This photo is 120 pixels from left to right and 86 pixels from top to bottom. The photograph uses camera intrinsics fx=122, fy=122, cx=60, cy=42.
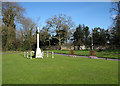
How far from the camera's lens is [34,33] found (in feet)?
137

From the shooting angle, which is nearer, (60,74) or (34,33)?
(60,74)

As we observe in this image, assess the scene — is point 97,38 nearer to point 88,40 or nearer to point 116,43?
point 88,40

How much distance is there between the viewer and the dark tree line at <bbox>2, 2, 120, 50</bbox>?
112 feet

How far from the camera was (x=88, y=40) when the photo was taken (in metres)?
48.2

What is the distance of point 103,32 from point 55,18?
18877 mm

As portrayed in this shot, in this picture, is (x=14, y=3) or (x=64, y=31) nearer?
(x=14, y=3)

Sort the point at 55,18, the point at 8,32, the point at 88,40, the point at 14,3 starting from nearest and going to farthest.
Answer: the point at 8,32
the point at 14,3
the point at 55,18
the point at 88,40

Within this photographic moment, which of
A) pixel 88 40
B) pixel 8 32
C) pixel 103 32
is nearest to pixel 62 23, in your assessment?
pixel 88 40

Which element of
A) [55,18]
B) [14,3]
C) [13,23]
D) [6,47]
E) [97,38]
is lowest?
[6,47]

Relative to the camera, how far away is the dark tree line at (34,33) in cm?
3425

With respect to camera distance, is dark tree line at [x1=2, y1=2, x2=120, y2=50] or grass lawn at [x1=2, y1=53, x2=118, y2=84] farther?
dark tree line at [x1=2, y1=2, x2=120, y2=50]

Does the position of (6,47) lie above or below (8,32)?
below

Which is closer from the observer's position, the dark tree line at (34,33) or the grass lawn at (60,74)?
the grass lawn at (60,74)

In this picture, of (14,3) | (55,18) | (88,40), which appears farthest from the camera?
(88,40)
